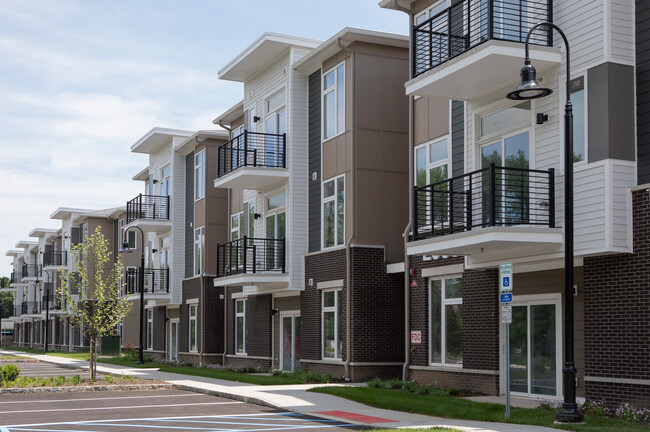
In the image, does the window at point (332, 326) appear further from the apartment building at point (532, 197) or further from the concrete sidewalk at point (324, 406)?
the apartment building at point (532, 197)

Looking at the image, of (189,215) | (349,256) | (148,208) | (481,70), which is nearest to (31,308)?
(148,208)

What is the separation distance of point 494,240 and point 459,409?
126 inches

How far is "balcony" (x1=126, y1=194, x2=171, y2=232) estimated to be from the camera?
3972 centimetres

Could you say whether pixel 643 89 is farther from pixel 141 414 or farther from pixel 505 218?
pixel 141 414

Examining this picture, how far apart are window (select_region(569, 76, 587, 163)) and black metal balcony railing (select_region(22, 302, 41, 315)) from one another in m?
65.9

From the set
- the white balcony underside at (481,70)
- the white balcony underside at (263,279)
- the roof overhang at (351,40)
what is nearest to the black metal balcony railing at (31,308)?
the white balcony underside at (263,279)

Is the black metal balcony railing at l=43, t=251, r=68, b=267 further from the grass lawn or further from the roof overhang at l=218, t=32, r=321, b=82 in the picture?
the grass lawn

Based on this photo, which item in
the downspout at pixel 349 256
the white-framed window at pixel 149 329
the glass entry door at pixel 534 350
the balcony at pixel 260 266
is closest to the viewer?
the glass entry door at pixel 534 350

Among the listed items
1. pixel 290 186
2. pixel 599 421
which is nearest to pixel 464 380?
pixel 599 421

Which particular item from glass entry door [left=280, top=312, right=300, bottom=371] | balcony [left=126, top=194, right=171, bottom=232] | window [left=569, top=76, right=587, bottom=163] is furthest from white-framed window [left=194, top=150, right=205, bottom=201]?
window [left=569, top=76, right=587, bottom=163]

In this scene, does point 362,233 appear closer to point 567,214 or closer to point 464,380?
point 464,380

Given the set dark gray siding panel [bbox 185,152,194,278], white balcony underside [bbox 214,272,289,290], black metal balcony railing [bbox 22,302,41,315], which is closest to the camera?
white balcony underside [bbox 214,272,289,290]

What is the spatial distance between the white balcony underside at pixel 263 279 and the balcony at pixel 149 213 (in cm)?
1219

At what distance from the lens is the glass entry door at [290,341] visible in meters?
27.7
